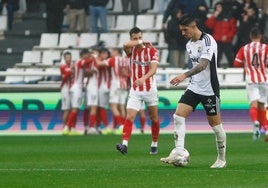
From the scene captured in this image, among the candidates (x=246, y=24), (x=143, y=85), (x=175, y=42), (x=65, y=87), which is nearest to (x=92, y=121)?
(x=65, y=87)

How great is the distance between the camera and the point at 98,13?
1378 inches

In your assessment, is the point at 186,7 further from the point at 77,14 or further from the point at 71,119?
the point at 71,119

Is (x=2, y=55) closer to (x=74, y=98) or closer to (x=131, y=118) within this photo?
(x=74, y=98)

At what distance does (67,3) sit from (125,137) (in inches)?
631

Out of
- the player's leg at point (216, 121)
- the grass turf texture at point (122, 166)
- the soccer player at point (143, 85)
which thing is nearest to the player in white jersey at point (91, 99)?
the grass turf texture at point (122, 166)

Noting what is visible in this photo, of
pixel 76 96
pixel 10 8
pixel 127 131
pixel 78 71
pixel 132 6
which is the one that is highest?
pixel 132 6

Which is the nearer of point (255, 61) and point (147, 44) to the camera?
point (147, 44)

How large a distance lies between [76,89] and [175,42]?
3.31m

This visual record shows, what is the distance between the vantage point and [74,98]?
1256 inches

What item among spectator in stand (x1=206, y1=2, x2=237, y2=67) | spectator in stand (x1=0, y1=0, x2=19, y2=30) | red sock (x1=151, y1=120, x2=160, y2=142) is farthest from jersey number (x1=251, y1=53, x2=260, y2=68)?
spectator in stand (x1=0, y1=0, x2=19, y2=30)

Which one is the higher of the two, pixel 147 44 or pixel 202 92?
pixel 147 44

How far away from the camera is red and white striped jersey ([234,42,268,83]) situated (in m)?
25.9

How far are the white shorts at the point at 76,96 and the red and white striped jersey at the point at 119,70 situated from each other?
3.35 ft

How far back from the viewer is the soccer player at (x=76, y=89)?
1245 inches
